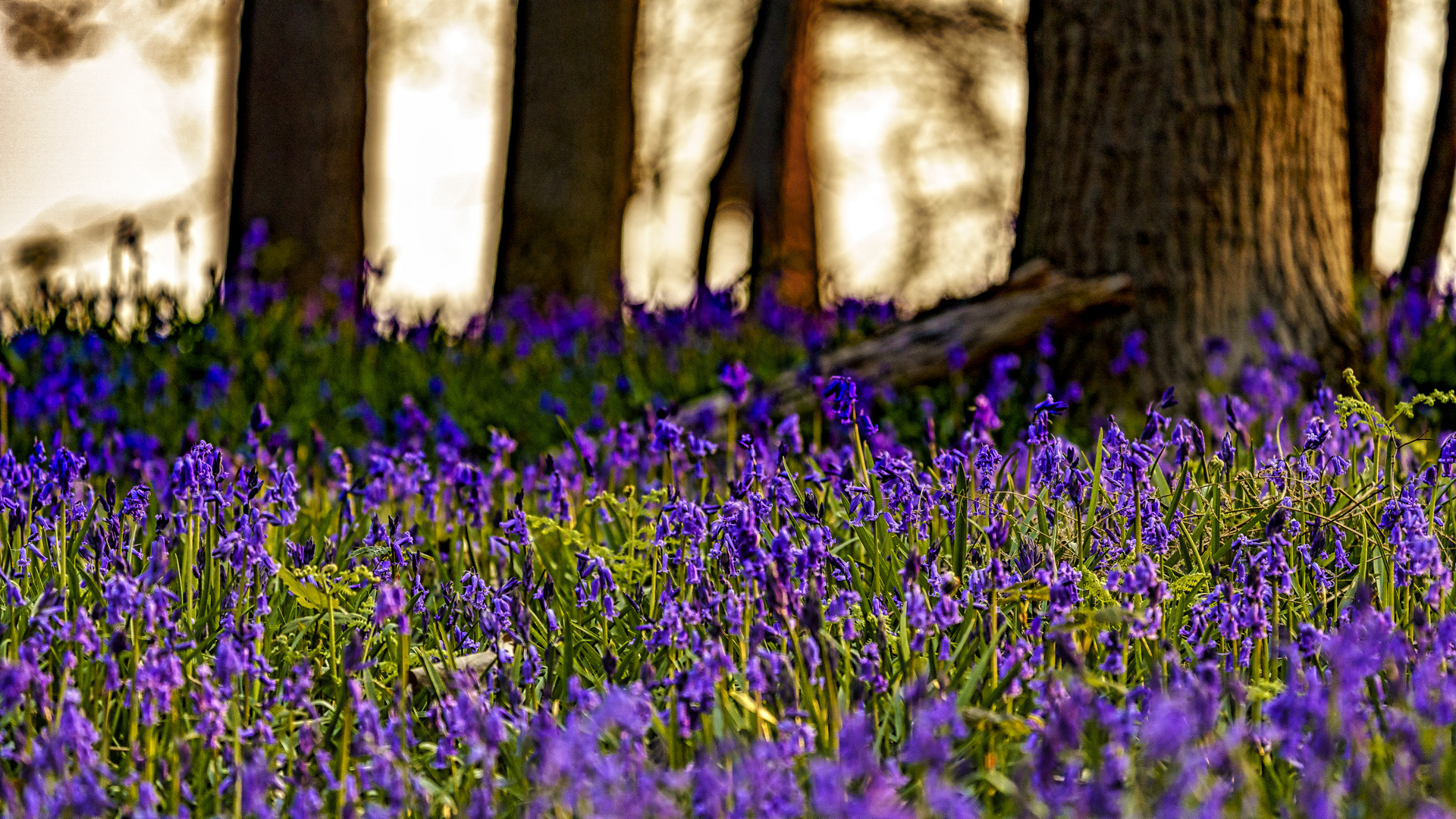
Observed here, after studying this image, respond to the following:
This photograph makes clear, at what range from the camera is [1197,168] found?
6109 millimetres

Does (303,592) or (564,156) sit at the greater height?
(564,156)

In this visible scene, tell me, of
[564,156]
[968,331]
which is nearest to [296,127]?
[564,156]

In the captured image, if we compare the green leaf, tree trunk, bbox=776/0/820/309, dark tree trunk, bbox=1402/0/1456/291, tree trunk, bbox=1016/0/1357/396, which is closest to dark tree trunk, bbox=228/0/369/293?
tree trunk, bbox=1016/0/1357/396

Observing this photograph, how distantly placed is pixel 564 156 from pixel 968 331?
388cm

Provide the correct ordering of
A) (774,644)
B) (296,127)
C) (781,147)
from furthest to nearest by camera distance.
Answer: (781,147) < (296,127) < (774,644)

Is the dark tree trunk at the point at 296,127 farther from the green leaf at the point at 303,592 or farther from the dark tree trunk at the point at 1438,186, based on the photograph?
the dark tree trunk at the point at 1438,186

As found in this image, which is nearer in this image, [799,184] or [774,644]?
[774,644]

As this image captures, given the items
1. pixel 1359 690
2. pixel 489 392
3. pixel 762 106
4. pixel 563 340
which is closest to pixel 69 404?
pixel 489 392

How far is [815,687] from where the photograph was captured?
2.35 meters

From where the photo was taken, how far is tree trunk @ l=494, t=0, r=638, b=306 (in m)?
9.18

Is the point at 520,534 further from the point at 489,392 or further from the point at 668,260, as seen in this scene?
the point at 668,260

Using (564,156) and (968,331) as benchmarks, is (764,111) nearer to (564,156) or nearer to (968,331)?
(564,156)

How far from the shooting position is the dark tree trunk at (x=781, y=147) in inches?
509

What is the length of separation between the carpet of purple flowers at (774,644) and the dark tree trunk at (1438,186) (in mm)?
5231
